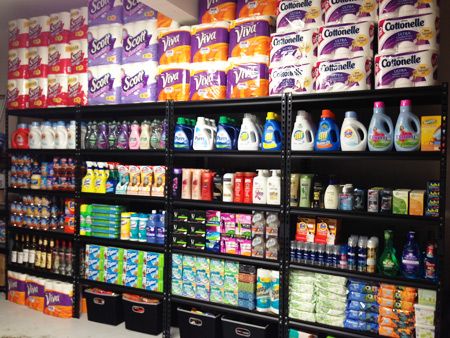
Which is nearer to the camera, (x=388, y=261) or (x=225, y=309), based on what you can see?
(x=388, y=261)

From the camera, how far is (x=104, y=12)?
395cm

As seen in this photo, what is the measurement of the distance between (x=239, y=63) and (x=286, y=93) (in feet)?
1.64

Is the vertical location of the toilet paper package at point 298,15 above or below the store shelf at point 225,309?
above

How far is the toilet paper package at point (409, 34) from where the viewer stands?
8.64 feet

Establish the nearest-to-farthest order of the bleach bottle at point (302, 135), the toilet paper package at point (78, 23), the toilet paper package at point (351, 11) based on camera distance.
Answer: the toilet paper package at point (351, 11) < the bleach bottle at point (302, 135) < the toilet paper package at point (78, 23)

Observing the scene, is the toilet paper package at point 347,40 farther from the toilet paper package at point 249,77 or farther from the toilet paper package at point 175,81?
the toilet paper package at point 175,81

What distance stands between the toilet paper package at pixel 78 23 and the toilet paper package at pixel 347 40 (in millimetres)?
2540

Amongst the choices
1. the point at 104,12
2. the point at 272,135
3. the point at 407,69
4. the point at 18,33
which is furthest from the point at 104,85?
the point at 407,69

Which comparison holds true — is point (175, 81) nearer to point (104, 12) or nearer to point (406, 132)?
point (104, 12)

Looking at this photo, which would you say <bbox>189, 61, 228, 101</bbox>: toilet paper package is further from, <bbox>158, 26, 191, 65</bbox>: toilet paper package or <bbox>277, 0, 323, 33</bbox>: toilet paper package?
<bbox>277, 0, 323, 33</bbox>: toilet paper package

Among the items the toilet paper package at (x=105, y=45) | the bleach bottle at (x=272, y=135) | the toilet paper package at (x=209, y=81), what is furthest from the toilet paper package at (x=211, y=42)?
the toilet paper package at (x=105, y=45)

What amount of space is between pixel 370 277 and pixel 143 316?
205cm

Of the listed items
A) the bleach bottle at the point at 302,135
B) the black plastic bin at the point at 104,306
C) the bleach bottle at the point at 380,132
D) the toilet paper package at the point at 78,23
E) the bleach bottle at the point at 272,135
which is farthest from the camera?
the toilet paper package at the point at 78,23

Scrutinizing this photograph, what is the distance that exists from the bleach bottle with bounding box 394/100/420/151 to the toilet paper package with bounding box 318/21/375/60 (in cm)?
49
